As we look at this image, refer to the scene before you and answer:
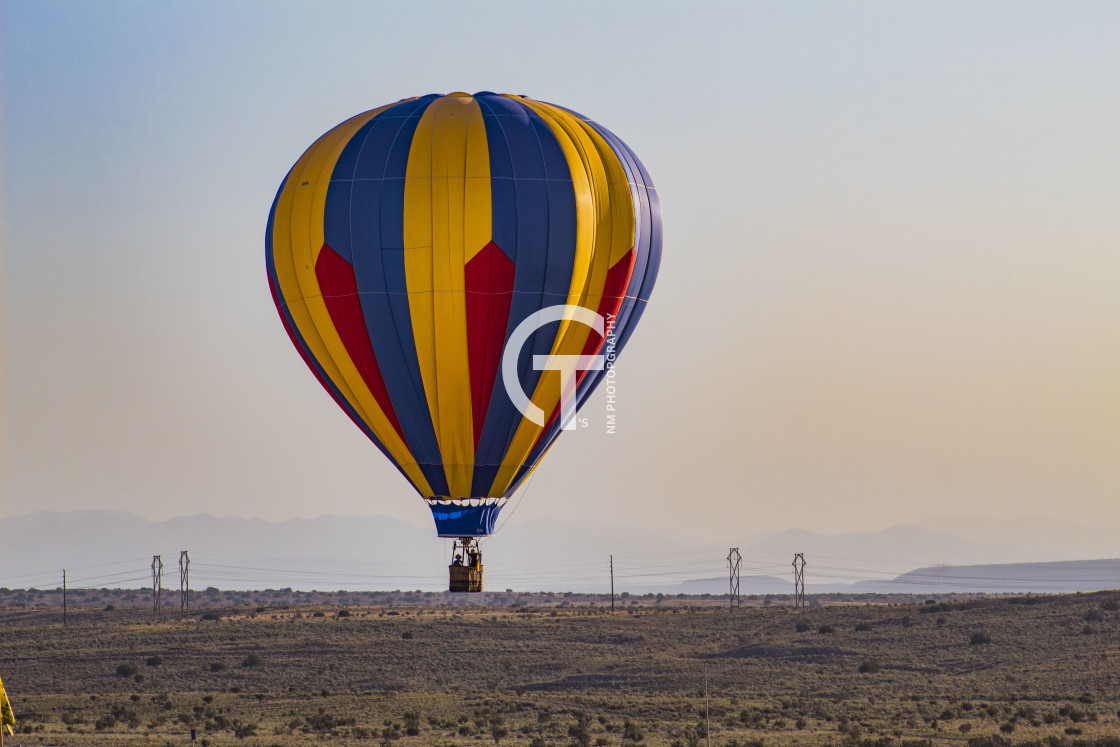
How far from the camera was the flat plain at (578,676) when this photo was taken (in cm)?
5288

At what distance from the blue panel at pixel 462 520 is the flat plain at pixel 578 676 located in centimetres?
991

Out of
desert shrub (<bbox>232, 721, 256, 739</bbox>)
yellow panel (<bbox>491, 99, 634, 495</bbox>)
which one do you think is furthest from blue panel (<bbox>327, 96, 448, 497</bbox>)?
desert shrub (<bbox>232, 721, 256, 739</bbox>)

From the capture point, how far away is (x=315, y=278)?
4309 cm

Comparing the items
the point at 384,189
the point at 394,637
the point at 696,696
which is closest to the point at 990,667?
the point at 696,696

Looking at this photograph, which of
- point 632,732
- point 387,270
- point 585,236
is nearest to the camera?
point 387,270

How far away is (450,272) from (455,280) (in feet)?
0.86

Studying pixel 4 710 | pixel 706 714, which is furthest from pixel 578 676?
pixel 4 710

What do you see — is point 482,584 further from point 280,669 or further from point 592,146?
point 280,669

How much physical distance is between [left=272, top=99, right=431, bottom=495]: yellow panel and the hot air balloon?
0.05m

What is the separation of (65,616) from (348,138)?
7567 centimetres

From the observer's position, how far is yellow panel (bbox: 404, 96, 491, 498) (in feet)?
137

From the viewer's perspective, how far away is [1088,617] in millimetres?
88000

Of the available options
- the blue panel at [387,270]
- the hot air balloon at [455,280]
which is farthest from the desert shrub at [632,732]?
the blue panel at [387,270]

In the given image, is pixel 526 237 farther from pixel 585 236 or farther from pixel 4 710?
pixel 4 710
